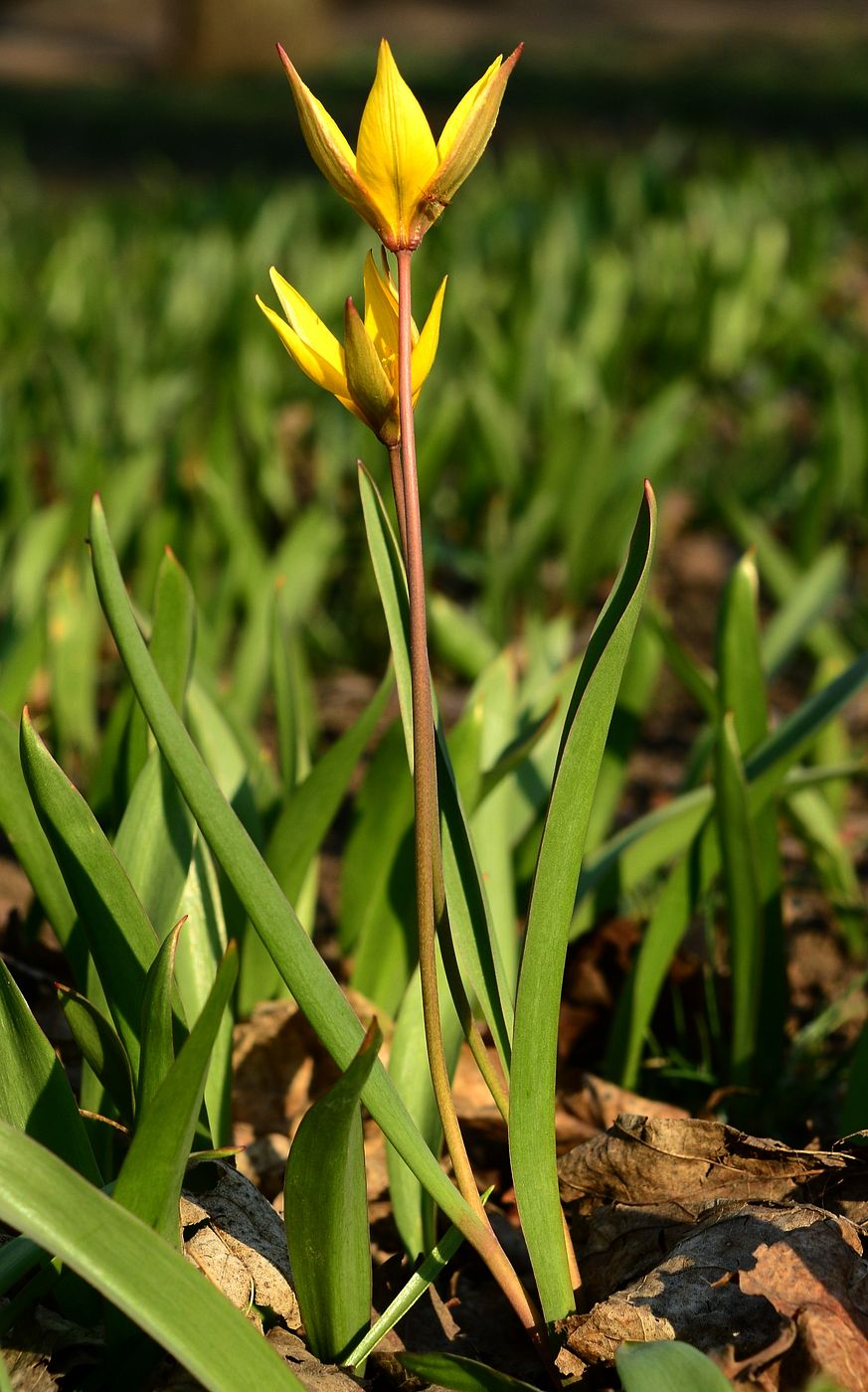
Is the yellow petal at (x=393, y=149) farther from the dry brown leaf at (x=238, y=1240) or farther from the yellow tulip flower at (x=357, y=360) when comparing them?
the dry brown leaf at (x=238, y=1240)

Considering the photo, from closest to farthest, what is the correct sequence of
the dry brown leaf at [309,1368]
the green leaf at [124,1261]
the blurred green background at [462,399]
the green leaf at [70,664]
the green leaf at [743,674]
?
1. the green leaf at [124,1261]
2. the dry brown leaf at [309,1368]
3. the green leaf at [743,674]
4. the green leaf at [70,664]
5. the blurred green background at [462,399]

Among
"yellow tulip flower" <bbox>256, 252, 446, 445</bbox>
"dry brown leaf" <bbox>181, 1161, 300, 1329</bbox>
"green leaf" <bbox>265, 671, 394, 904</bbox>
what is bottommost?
"dry brown leaf" <bbox>181, 1161, 300, 1329</bbox>

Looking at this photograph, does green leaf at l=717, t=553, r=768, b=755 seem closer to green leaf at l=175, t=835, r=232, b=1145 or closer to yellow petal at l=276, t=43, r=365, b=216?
green leaf at l=175, t=835, r=232, b=1145

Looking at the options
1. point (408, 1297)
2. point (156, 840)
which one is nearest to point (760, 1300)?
point (408, 1297)

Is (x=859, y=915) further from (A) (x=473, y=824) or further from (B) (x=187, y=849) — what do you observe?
(B) (x=187, y=849)

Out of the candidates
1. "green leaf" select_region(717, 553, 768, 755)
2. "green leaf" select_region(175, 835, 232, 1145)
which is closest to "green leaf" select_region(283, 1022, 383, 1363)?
"green leaf" select_region(175, 835, 232, 1145)

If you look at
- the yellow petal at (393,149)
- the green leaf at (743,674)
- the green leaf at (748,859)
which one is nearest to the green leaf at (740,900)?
the green leaf at (748,859)
